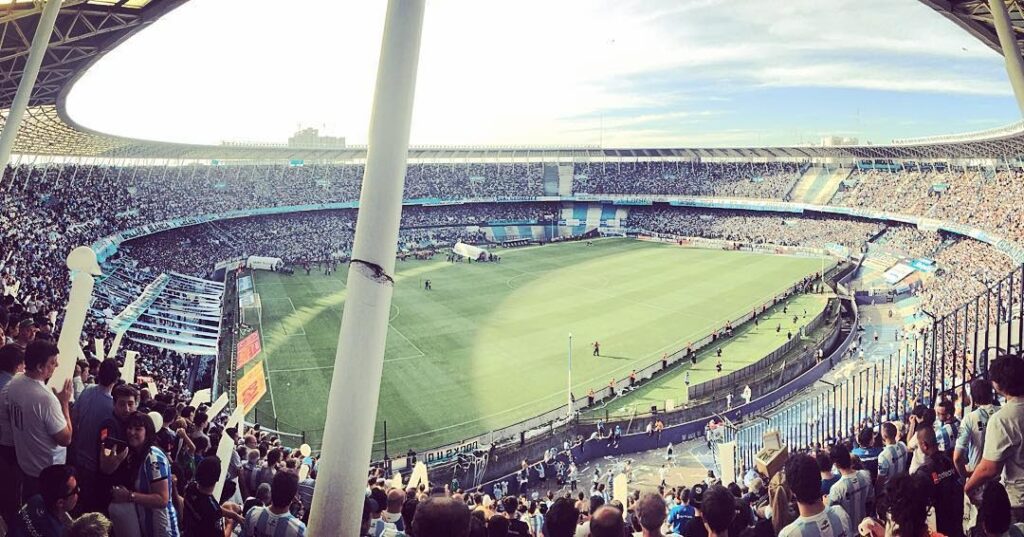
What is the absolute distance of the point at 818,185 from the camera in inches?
2822

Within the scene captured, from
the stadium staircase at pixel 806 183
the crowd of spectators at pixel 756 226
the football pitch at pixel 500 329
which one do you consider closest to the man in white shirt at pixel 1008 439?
the football pitch at pixel 500 329

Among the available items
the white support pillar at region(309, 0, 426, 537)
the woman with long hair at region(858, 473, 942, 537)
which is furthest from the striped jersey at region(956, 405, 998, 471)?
the white support pillar at region(309, 0, 426, 537)

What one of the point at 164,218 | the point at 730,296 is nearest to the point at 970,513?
the point at 730,296

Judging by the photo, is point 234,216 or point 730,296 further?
point 234,216

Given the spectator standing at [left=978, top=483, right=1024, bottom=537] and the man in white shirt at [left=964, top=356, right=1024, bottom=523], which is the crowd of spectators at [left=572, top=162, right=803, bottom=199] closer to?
the man in white shirt at [left=964, top=356, right=1024, bottom=523]

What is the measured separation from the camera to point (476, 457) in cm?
1869

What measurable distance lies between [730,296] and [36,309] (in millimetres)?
36700

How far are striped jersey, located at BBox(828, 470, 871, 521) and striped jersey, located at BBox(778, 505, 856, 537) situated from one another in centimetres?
140

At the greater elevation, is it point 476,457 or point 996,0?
point 996,0

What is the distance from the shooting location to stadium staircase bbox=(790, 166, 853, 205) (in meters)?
69.4

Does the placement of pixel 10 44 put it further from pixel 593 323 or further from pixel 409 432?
pixel 593 323

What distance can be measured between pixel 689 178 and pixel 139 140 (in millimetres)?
60315

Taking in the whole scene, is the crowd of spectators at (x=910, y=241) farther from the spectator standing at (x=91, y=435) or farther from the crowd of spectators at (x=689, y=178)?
the spectator standing at (x=91, y=435)

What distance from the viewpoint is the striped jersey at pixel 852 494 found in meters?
→ 5.73
